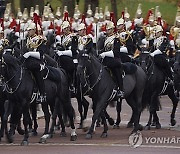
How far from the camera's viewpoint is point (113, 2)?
46875mm

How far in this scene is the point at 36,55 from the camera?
2086 centimetres

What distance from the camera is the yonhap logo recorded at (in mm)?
20231

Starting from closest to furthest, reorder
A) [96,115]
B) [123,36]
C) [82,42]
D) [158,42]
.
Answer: [96,115] → [82,42] → [123,36] → [158,42]

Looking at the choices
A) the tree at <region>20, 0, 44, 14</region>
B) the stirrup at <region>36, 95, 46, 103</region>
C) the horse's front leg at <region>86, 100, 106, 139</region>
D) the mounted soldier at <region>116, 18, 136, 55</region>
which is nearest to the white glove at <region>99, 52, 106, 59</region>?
the mounted soldier at <region>116, 18, 136, 55</region>

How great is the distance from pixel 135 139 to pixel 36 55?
10.4 ft

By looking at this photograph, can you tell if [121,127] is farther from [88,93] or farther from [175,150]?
[175,150]

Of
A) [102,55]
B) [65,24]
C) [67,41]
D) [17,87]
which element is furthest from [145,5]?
[17,87]

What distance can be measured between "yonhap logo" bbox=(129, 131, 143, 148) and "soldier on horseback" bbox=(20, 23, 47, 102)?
2.37 m

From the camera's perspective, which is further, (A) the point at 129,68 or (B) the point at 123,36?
(B) the point at 123,36

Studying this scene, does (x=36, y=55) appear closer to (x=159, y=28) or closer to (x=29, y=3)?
(x=159, y=28)

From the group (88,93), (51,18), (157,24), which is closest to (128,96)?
(88,93)

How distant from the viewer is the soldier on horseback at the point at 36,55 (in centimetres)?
2080

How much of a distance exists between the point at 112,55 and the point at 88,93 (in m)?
1.19

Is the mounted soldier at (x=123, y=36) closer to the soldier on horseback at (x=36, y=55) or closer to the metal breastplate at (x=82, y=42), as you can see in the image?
the metal breastplate at (x=82, y=42)
